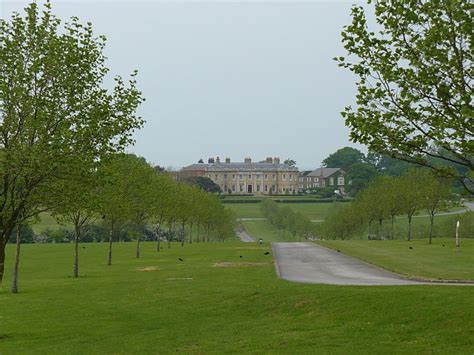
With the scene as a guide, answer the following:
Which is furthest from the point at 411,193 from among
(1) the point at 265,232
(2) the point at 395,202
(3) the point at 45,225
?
(3) the point at 45,225

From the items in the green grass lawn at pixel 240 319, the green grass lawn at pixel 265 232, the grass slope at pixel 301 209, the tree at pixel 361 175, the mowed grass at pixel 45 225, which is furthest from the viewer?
the tree at pixel 361 175

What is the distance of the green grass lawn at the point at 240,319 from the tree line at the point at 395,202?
5408 cm

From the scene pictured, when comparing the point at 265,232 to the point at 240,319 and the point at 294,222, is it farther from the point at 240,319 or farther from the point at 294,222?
the point at 240,319

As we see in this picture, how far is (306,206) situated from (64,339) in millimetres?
169701

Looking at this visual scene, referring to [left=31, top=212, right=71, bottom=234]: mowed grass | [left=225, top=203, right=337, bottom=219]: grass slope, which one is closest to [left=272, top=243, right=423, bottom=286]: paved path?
[left=31, top=212, right=71, bottom=234]: mowed grass

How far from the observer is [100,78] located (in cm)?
2417

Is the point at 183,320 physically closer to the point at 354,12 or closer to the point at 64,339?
the point at 64,339

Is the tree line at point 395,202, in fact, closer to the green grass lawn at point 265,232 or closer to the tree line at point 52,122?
the green grass lawn at point 265,232

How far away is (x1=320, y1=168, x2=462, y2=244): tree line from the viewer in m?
84.1

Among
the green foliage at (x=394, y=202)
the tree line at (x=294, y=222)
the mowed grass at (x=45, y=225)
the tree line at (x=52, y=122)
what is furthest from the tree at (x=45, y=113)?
the tree line at (x=294, y=222)

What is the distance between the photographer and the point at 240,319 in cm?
2397

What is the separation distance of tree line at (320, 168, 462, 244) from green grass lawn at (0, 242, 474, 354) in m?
54.1

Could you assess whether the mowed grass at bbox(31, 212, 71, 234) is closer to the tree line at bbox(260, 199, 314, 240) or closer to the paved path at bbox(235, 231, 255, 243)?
the paved path at bbox(235, 231, 255, 243)

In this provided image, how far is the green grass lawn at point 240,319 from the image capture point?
1897cm
